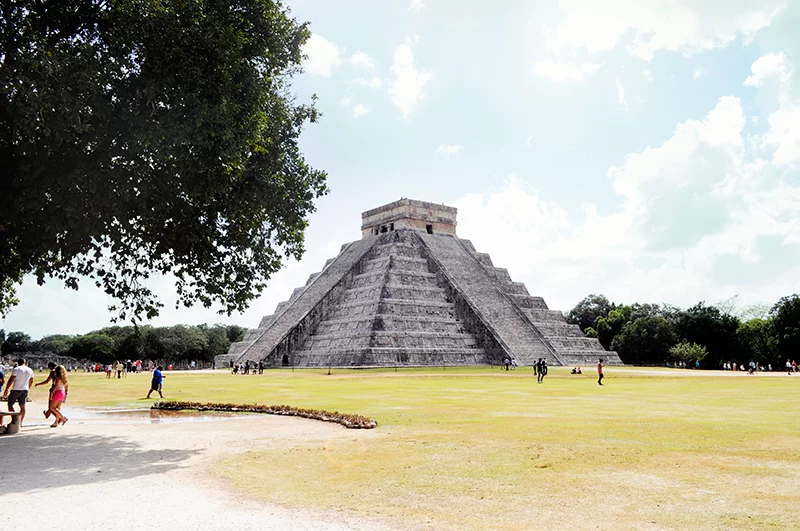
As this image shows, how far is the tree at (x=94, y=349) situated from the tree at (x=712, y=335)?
6786 cm

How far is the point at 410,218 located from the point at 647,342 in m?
28.0

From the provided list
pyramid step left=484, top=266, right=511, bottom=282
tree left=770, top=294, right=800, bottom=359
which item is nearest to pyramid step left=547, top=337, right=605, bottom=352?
pyramid step left=484, top=266, right=511, bottom=282

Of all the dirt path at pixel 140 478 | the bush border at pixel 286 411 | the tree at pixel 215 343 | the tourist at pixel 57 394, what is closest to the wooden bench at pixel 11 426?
the dirt path at pixel 140 478

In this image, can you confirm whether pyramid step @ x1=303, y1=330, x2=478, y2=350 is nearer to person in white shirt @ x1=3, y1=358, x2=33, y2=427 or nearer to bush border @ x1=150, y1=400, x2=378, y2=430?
bush border @ x1=150, y1=400, x2=378, y2=430

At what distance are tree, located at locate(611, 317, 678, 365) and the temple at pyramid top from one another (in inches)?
882

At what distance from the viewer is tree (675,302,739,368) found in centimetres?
6825

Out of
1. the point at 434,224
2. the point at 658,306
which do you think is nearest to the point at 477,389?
the point at 434,224

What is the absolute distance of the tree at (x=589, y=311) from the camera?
93.1m

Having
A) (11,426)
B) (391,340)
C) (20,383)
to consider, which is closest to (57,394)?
(20,383)

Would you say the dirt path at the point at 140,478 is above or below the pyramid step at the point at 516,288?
below

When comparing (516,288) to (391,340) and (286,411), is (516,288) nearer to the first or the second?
(391,340)

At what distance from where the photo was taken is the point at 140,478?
824 centimetres

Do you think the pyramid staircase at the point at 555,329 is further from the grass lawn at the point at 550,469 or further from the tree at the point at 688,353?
the grass lawn at the point at 550,469

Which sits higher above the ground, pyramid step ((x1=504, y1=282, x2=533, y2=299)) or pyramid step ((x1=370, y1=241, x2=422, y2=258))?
pyramid step ((x1=370, y1=241, x2=422, y2=258))
